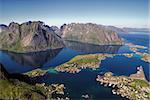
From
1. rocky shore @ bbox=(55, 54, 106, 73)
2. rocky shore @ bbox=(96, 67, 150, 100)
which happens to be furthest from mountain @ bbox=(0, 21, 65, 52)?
rocky shore @ bbox=(96, 67, 150, 100)

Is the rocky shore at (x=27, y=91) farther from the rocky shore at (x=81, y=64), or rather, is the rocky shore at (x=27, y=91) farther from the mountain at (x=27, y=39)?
the mountain at (x=27, y=39)

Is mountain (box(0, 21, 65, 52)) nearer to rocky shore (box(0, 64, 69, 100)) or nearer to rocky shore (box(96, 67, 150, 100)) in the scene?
rocky shore (box(96, 67, 150, 100))

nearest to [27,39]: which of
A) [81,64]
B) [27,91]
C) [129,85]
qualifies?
[81,64]

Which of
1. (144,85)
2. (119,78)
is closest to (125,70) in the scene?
(119,78)

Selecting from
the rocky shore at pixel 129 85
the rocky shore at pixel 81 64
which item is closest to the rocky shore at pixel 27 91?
the rocky shore at pixel 129 85

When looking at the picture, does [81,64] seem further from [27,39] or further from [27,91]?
[27,39]

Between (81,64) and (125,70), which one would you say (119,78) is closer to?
(125,70)
